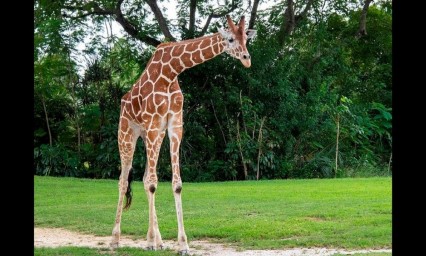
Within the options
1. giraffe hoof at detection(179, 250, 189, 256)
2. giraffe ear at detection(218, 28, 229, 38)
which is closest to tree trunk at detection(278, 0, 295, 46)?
giraffe ear at detection(218, 28, 229, 38)

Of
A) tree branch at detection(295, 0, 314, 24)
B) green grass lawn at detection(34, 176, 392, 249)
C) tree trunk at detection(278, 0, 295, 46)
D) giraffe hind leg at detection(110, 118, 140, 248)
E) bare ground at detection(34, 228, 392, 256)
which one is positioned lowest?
bare ground at detection(34, 228, 392, 256)

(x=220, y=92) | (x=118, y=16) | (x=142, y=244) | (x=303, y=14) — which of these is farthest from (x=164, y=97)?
(x=303, y=14)

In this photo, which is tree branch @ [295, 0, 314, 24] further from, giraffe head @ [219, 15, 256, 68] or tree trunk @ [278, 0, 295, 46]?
giraffe head @ [219, 15, 256, 68]

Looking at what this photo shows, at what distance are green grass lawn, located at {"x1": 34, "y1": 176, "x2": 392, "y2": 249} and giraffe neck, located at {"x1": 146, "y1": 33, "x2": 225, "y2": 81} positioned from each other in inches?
77.9

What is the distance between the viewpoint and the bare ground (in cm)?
677

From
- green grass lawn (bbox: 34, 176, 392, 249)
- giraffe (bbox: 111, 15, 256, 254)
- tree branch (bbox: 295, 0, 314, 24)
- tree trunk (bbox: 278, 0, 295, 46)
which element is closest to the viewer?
giraffe (bbox: 111, 15, 256, 254)

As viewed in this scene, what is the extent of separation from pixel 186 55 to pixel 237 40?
2.15ft

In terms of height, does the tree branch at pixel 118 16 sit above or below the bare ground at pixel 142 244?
above

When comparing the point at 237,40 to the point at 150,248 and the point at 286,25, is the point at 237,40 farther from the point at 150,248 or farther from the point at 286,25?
the point at 286,25

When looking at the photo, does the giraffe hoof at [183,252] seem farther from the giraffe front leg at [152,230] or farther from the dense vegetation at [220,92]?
the dense vegetation at [220,92]

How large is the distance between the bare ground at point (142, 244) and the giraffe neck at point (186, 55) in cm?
181

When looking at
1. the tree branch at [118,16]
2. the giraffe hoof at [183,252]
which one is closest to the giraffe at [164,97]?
the giraffe hoof at [183,252]

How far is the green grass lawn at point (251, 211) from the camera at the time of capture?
7.75 meters

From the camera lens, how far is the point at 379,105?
19.9 m
